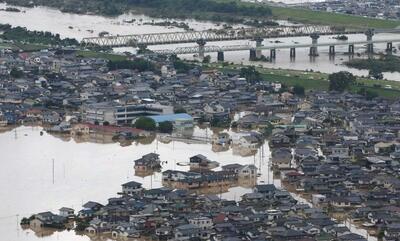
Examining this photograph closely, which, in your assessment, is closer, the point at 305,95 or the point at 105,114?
the point at 105,114

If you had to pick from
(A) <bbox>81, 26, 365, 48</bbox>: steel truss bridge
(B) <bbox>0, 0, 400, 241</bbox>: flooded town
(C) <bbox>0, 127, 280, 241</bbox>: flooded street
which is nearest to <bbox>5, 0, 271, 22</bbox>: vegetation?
(A) <bbox>81, 26, 365, 48</bbox>: steel truss bridge

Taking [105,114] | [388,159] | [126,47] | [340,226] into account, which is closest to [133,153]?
[105,114]

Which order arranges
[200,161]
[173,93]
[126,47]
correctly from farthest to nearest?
1. [126,47]
2. [173,93]
3. [200,161]

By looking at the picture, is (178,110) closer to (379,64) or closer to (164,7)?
(379,64)

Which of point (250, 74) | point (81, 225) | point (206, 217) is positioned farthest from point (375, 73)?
point (81, 225)

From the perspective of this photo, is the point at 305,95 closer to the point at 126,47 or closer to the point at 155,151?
the point at 155,151

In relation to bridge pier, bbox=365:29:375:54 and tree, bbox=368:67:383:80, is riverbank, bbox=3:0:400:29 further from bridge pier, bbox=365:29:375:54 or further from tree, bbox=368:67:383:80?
tree, bbox=368:67:383:80
